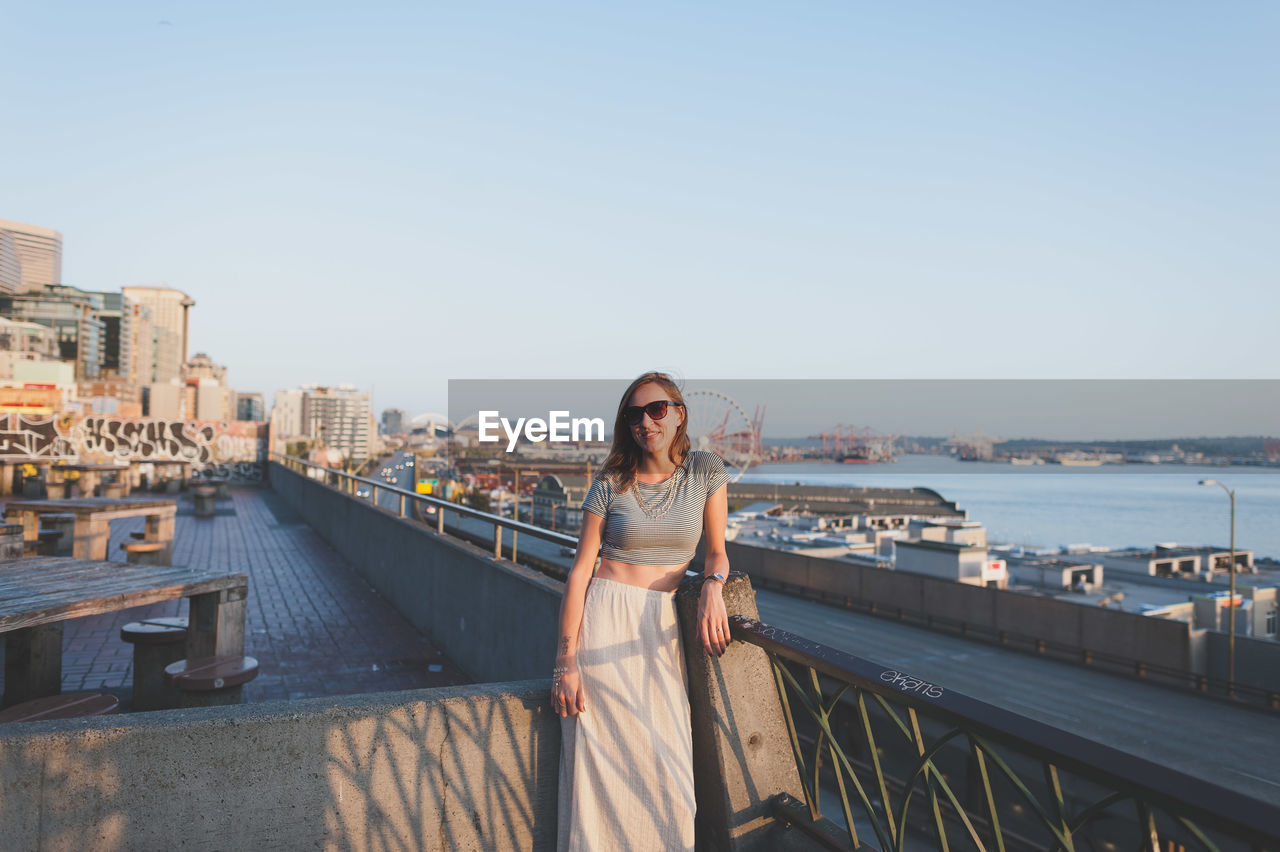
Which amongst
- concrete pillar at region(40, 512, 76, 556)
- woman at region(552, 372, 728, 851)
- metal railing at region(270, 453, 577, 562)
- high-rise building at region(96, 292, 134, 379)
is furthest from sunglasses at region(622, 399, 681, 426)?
high-rise building at region(96, 292, 134, 379)

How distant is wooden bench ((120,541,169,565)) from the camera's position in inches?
364

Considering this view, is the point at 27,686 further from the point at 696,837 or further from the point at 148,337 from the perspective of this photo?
the point at 148,337

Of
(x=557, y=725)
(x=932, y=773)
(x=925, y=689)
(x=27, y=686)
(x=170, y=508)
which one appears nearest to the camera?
(x=925, y=689)

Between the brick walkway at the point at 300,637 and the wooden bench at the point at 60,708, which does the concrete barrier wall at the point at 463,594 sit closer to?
the brick walkway at the point at 300,637

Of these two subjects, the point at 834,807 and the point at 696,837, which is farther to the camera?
the point at 834,807

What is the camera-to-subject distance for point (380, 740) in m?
2.47

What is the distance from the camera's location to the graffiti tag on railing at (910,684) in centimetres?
195

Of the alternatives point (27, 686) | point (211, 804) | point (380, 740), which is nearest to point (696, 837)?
point (380, 740)

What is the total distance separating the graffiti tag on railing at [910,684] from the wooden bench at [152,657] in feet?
16.4

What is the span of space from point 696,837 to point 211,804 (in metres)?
1.59

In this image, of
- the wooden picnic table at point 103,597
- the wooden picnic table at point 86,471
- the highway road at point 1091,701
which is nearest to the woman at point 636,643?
the wooden picnic table at point 103,597

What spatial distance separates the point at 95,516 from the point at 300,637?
3.54 metres

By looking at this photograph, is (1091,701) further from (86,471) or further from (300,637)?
(86,471)

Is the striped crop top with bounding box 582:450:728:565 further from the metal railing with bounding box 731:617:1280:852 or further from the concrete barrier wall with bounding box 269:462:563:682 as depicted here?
the concrete barrier wall with bounding box 269:462:563:682
